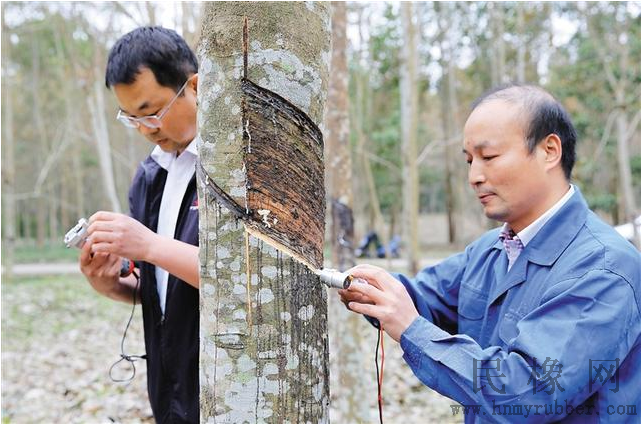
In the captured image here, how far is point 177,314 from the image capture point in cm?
179

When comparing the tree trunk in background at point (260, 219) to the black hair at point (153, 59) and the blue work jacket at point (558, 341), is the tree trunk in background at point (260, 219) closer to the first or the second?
the blue work jacket at point (558, 341)

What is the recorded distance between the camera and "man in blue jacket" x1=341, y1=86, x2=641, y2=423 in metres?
1.29

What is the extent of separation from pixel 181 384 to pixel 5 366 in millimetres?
4611

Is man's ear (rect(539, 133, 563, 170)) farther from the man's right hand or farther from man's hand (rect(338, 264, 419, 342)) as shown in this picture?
the man's right hand

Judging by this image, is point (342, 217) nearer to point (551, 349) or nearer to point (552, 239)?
point (552, 239)

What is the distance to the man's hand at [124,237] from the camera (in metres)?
1.59

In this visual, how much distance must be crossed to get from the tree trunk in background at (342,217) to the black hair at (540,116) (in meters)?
2.01

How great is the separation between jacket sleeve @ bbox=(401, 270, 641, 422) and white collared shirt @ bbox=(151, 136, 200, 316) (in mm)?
863

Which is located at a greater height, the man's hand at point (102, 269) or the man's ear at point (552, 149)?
the man's ear at point (552, 149)

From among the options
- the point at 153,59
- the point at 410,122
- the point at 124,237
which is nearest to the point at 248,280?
the point at 124,237

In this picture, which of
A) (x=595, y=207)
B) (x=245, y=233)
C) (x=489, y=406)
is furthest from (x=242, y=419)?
(x=595, y=207)

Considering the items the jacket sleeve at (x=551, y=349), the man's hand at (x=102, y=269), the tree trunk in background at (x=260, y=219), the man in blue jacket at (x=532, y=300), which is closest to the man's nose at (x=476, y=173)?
the man in blue jacket at (x=532, y=300)

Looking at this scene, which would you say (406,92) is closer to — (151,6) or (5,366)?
(151,6)

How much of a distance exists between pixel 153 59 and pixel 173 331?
2.54 feet
